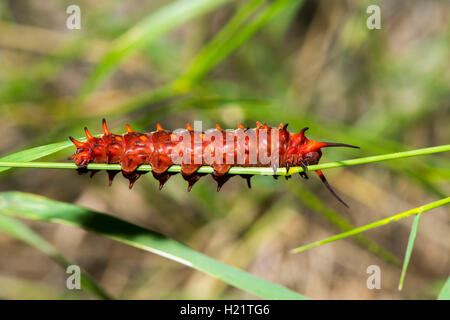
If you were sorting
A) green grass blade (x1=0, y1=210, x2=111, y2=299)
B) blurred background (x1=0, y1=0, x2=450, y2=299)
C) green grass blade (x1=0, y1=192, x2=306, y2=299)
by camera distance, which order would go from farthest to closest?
blurred background (x1=0, y1=0, x2=450, y2=299) → green grass blade (x1=0, y1=210, x2=111, y2=299) → green grass blade (x1=0, y1=192, x2=306, y2=299)

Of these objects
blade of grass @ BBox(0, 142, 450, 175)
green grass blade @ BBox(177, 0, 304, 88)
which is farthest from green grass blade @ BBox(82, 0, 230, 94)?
blade of grass @ BBox(0, 142, 450, 175)

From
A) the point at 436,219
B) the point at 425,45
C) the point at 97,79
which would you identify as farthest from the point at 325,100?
the point at 97,79

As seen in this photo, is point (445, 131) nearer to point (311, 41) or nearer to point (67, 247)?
point (311, 41)

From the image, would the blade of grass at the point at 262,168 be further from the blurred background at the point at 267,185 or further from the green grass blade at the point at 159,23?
the blurred background at the point at 267,185

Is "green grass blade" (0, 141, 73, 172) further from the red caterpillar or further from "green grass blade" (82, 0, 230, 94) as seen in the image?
"green grass blade" (82, 0, 230, 94)


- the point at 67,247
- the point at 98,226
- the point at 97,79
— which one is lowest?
the point at 67,247

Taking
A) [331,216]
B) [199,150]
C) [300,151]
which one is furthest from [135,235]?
[331,216]
